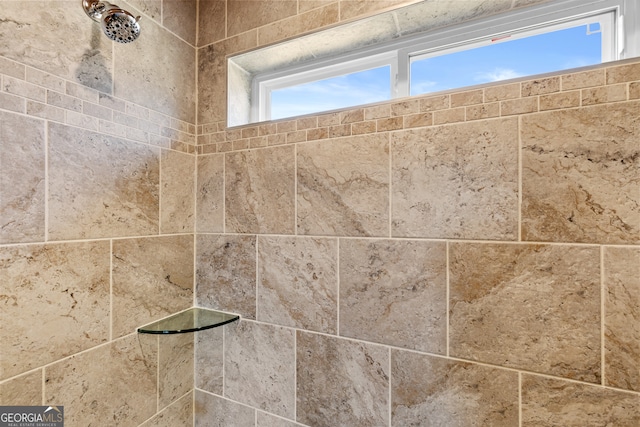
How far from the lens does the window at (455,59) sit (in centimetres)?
78

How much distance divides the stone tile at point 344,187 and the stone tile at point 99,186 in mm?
487

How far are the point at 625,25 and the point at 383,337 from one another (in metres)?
0.97

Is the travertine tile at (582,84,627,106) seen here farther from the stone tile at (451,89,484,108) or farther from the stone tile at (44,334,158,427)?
the stone tile at (44,334,158,427)

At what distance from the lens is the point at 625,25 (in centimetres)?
72

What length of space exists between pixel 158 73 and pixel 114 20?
0.28 m

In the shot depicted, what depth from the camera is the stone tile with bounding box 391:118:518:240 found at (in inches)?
28.2

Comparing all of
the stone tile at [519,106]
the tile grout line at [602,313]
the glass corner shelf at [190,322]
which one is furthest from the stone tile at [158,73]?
the tile grout line at [602,313]

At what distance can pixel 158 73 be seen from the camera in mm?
1007

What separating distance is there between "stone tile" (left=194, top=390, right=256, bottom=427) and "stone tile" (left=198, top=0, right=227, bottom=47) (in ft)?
4.30

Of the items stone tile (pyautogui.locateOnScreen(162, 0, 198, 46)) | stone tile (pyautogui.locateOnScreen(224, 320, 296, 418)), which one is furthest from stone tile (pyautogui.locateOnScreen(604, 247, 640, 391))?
Result: stone tile (pyautogui.locateOnScreen(162, 0, 198, 46))

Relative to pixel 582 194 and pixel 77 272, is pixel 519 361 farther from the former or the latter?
pixel 77 272

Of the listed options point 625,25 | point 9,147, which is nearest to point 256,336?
point 9,147

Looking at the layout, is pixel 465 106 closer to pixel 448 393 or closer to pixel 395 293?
pixel 395 293

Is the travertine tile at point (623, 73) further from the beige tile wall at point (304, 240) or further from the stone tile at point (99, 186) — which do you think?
the stone tile at point (99, 186)
